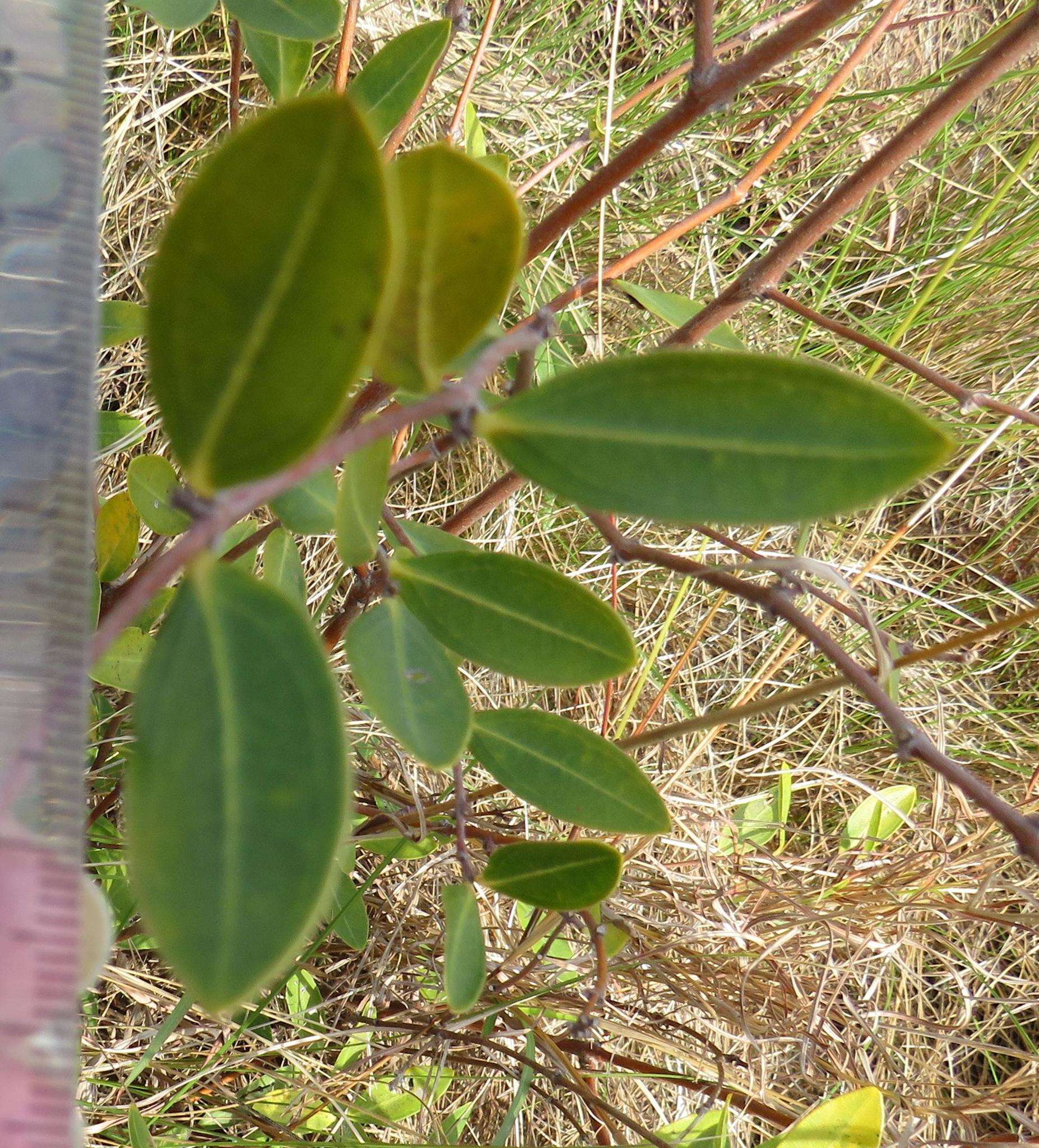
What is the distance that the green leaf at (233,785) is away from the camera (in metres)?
0.22

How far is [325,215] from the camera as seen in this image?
218 mm

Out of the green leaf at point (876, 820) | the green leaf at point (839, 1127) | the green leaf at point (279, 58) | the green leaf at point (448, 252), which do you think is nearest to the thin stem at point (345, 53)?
the green leaf at point (279, 58)

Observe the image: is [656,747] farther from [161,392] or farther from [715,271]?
[161,392]

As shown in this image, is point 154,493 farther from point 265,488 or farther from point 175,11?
point 265,488

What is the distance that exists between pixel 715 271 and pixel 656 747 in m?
0.67

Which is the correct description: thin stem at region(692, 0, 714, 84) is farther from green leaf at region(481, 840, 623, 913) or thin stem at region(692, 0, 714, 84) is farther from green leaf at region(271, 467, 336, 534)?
green leaf at region(481, 840, 623, 913)

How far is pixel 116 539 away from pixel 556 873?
15.5 inches

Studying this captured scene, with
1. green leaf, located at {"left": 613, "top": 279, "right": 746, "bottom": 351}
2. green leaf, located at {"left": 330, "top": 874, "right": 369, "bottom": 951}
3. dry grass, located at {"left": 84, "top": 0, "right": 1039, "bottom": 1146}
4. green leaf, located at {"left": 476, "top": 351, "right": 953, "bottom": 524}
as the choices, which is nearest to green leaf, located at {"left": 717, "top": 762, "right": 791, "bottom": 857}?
dry grass, located at {"left": 84, "top": 0, "right": 1039, "bottom": 1146}

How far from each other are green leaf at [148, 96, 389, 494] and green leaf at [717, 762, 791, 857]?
974 mm

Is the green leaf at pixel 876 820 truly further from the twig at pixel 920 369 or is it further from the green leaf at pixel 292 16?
the green leaf at pixel 292 16

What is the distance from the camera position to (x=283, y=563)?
656 mm

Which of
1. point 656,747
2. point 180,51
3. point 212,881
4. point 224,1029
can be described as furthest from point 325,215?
point 180,51

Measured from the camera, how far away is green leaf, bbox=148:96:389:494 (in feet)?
0.70

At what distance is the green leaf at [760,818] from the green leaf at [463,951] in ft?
1.98
